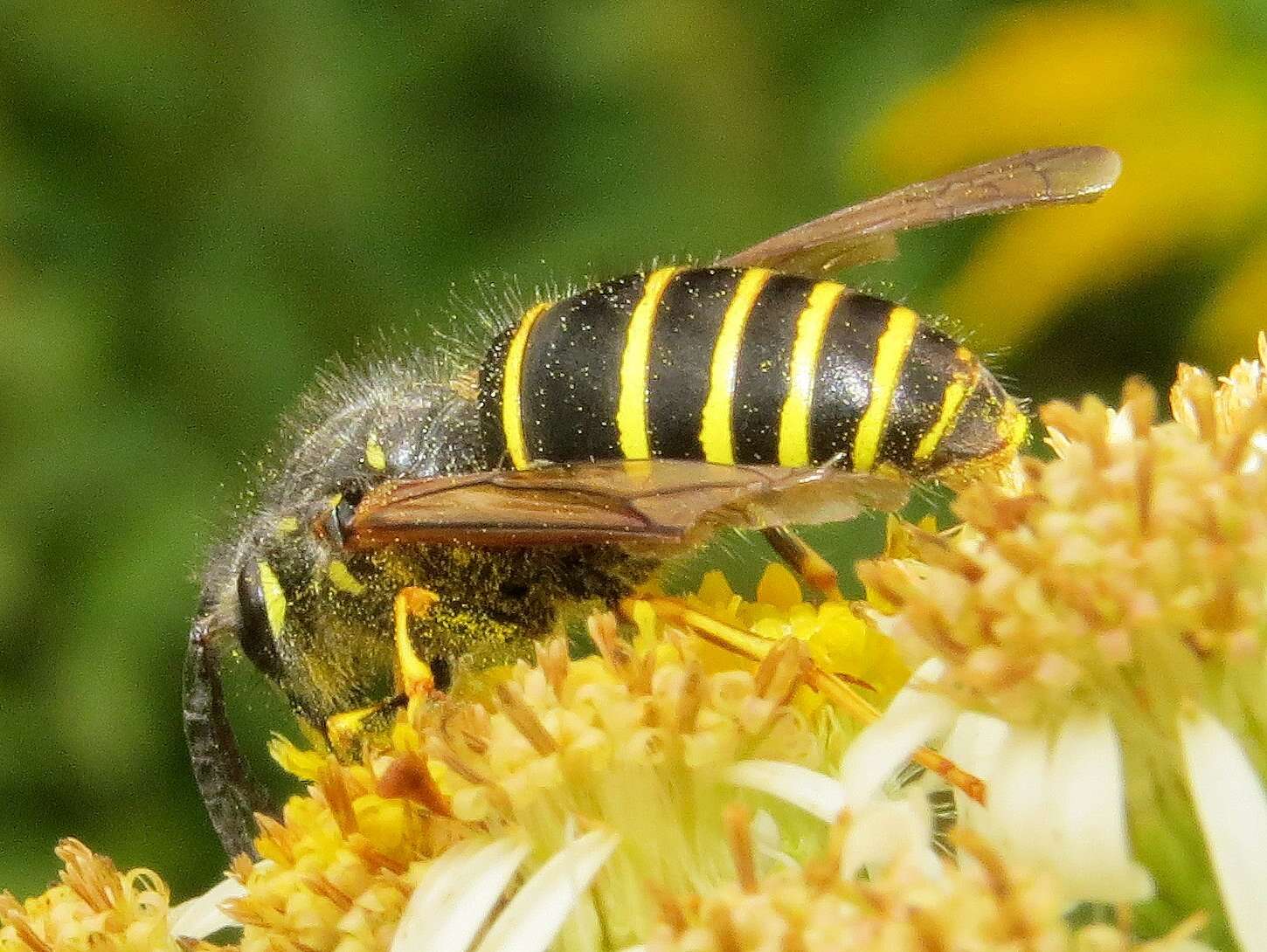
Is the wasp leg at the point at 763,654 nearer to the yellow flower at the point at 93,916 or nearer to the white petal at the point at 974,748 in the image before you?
the white petal at the point at 974,748

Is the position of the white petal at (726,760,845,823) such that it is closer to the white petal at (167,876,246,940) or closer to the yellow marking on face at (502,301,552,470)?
the yellow marking on face at (502,301,552,470)

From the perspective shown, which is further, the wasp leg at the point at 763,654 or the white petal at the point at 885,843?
the wasp leg at the point at 763,654

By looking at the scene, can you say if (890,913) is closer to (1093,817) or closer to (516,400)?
(1093,817)

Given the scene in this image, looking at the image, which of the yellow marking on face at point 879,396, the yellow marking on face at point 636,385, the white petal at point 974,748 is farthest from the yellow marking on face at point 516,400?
the white petal at point 974,748

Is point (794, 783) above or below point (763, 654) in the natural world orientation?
below

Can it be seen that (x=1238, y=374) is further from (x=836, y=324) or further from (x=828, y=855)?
(x=828, y=855)

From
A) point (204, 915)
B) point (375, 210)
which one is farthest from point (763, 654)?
point (375, 210)
